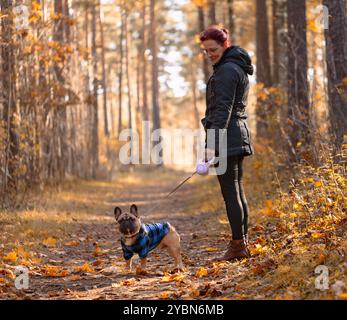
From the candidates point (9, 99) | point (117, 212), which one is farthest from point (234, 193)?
point (9, 99)

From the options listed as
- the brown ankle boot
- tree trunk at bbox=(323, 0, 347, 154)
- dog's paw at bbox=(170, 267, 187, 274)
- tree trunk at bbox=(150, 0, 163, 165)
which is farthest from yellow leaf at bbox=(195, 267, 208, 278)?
tree trunk at bbox=(150, 0, 163, 165)

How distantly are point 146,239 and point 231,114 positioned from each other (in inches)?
66.9

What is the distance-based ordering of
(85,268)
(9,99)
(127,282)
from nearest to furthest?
(127,282)
(85,268)
(9,99)

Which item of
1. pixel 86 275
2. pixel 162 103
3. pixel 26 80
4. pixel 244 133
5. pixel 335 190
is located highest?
pixel 162 103

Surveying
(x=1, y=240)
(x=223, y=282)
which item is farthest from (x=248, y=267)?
(x=1, y=240)

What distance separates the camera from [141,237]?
6.59 m

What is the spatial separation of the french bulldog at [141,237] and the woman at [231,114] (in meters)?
0.66

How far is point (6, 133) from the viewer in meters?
10.7

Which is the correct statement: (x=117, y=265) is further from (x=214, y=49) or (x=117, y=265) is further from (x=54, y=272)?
(x=214, y=49)

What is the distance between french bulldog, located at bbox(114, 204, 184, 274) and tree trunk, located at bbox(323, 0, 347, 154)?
3.61 m

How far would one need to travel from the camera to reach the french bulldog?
21.3 feet

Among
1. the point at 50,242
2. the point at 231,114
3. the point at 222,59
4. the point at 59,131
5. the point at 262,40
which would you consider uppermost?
the point at 262,40
